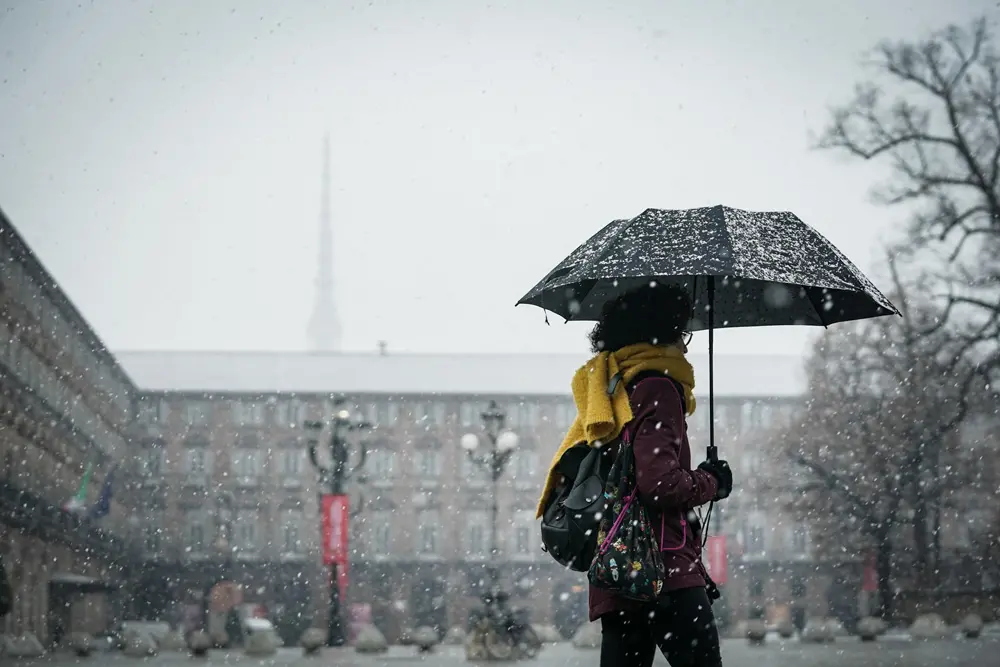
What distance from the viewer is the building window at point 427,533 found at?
5466 cm

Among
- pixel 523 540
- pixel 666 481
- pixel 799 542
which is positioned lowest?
pixel 799 542

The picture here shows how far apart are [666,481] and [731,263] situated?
0.77 meters

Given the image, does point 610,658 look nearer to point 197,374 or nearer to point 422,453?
point 422,453

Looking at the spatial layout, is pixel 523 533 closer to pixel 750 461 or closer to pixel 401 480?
pixel 401 480

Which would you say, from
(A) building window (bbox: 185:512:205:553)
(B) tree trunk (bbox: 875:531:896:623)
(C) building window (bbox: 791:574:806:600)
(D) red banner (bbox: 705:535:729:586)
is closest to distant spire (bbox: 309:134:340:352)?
(A) building window (bbox: 185:512:205:553)

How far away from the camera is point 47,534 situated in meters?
31.0

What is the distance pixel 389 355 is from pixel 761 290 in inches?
2399

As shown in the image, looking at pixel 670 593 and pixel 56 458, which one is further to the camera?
pixel 56 458

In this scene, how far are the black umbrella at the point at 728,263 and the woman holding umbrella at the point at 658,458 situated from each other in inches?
5.6

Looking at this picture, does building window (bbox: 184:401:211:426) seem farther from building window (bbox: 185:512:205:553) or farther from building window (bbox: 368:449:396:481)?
building window (bbox: 368:449:396:481)

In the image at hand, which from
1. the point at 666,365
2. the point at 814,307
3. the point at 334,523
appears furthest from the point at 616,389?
the point at 334,523

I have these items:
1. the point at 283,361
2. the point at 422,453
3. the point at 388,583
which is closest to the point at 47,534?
the point at 388,583

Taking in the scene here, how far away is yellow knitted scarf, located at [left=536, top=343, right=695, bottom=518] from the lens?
9.62 feet

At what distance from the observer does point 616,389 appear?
2.96 m
